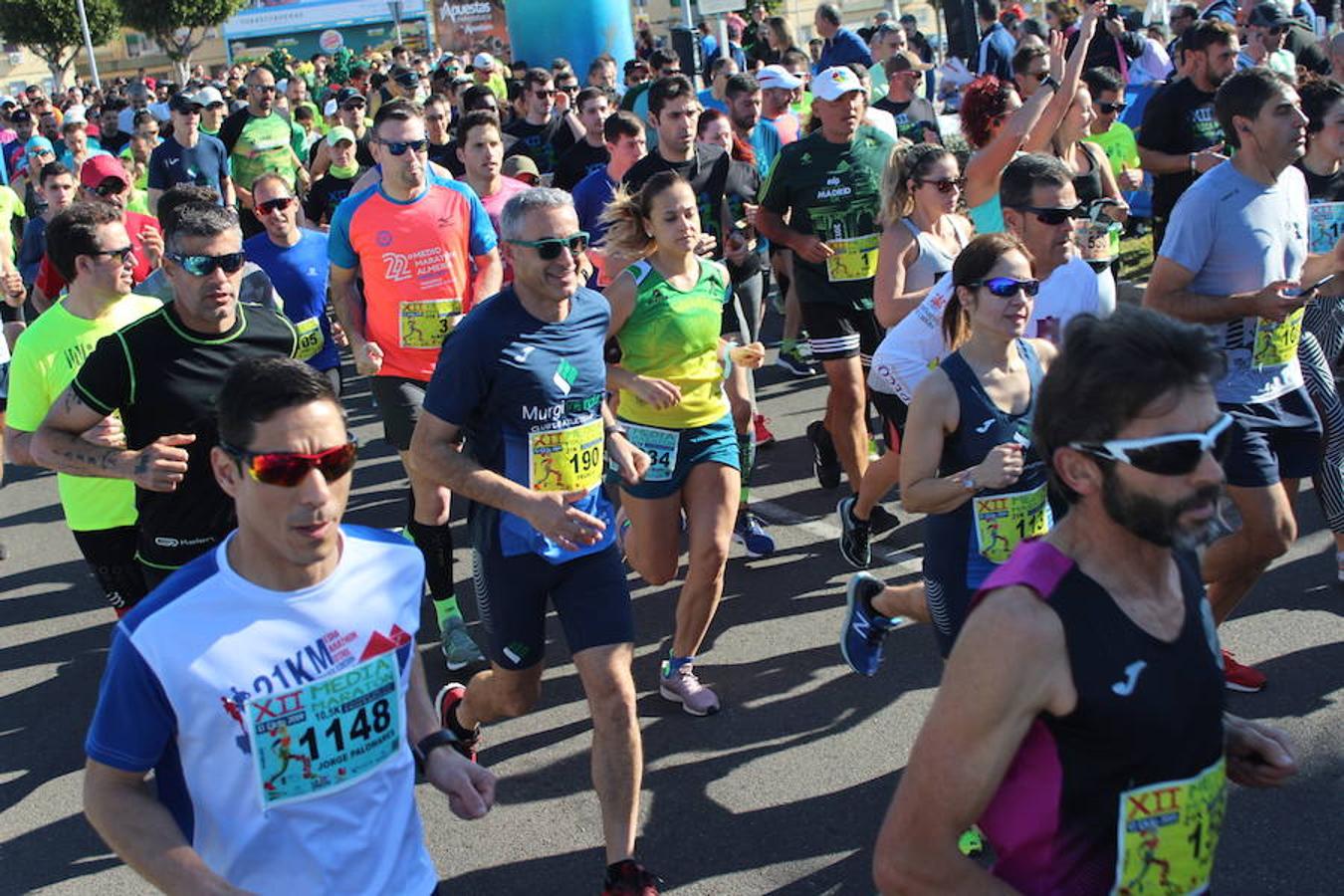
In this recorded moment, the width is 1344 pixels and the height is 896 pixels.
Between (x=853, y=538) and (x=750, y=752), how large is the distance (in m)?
1.65

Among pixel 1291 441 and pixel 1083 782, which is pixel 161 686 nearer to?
pixel 1083 782

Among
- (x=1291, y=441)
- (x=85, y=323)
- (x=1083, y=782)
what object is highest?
(x=85, y=323)

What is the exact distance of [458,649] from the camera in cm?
590

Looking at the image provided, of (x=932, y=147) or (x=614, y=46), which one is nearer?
(x=932, y=147)

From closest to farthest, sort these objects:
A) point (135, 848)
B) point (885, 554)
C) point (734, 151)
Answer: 1. point (135, 848)
2. point (885, 554)
3. point (734, 151)

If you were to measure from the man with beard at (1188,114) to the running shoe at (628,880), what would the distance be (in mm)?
6051

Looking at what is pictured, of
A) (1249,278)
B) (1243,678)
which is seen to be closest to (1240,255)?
(1249,278)

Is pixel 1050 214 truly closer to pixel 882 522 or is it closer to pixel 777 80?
pixel 882 522

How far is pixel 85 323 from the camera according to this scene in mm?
5266

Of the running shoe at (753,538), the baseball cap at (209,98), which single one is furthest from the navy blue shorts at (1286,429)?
the baseball cap at (209,98)

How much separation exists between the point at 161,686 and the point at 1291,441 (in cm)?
384

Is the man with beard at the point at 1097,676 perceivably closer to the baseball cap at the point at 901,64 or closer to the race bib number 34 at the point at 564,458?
the race bib number 34 at the point at 564,458

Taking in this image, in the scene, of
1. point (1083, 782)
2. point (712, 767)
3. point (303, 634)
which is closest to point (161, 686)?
point (303, 634)

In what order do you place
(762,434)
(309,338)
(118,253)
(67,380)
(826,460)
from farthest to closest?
(762,434), (826,460), (309,338), (118,253), (67,380)
